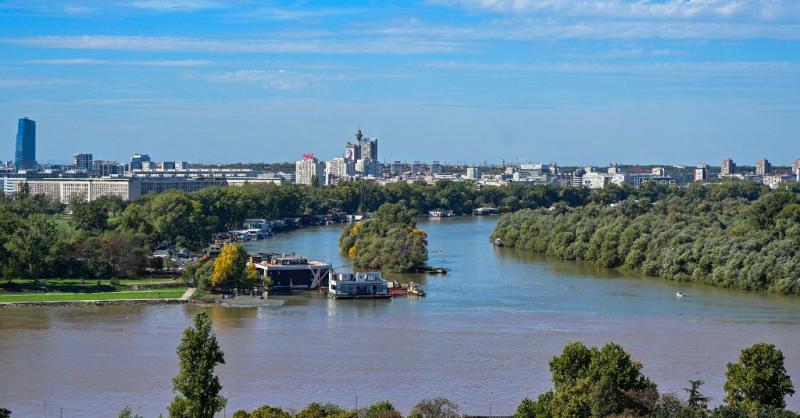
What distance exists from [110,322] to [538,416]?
21.8 ft

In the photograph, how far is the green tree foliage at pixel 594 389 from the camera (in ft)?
23.9

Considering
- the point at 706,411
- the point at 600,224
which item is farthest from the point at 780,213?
the point at 706,411

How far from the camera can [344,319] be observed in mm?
13062

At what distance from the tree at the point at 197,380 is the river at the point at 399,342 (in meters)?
1.17

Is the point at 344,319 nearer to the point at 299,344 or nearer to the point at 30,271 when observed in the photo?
the point at 299,344

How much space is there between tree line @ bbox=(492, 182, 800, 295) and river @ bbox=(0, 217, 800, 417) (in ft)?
1.77

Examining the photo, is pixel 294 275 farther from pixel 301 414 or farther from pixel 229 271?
pixel 301 414

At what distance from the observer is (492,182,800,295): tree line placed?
1599cm

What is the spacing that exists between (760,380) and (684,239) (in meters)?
10.4

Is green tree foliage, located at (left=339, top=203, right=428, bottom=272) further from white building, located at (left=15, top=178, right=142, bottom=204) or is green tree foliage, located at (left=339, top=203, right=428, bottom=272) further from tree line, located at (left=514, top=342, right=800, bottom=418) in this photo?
white building, located at (left=15, top=178, right=142, bottom=204)

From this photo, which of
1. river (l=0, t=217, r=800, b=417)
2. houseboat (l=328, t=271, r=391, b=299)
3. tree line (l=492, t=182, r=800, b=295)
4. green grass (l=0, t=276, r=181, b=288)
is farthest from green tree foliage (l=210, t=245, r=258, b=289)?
tree line (l=492, t=182, r=800, b=295)

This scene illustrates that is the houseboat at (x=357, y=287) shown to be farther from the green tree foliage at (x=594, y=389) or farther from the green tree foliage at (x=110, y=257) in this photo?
the green tree foliage at (x=594, y=389)

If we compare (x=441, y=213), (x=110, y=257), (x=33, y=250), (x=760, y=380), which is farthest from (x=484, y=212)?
(x=760, y=380)

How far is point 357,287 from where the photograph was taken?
15.1 m
